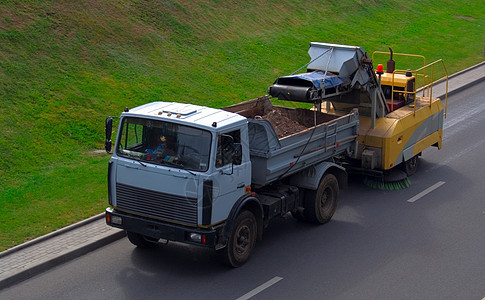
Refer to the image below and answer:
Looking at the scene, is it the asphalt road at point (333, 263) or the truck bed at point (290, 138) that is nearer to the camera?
the asphalt road at point (333, 263)

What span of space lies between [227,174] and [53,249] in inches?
Result: 121

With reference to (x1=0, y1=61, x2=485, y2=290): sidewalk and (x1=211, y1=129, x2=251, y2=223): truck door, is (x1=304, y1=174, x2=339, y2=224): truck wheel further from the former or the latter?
(x1=0, y1=61, x2=485, y2=290): sidewalk

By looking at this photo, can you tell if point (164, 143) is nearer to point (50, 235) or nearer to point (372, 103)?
point (50, 235)

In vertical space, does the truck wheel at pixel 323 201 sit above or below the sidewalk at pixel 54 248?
above

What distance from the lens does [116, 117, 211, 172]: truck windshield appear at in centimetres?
959

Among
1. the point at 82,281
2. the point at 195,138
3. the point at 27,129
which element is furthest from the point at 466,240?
the point at 27,129

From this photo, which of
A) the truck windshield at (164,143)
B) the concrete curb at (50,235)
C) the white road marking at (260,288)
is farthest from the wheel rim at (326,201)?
the concrete curb at (50,235)

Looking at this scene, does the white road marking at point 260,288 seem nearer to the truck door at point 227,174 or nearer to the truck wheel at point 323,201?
the truck door at point 227,174

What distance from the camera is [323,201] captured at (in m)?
12.2

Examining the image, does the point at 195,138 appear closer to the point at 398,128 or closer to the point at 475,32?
the point at 398,128

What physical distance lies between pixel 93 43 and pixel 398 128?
842cm

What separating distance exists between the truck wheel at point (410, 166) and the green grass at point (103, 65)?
219 inches

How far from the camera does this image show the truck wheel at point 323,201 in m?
11.8

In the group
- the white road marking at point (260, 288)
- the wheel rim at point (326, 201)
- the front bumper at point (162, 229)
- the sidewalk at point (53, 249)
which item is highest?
the front bumper at point (162, 229)
